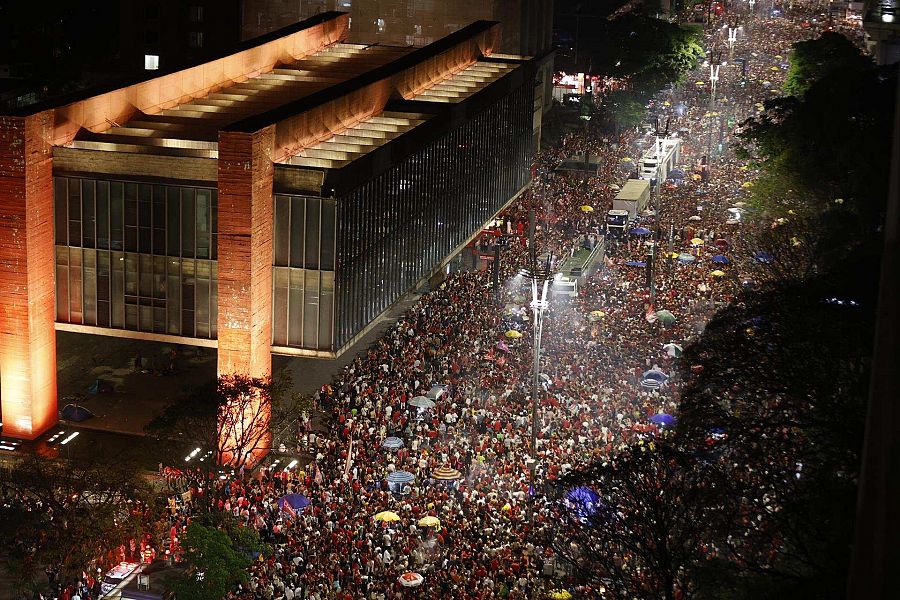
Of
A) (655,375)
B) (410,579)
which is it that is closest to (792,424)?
(410,579)

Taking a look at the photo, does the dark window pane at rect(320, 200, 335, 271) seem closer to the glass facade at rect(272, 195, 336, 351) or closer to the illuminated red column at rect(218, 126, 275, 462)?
the glass facade at rect(272, 195, 336, 351)

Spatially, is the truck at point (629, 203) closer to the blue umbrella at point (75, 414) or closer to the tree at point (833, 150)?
the tree at point (833, 150)

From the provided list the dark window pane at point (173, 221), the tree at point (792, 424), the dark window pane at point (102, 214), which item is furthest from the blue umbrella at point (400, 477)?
the dark window pane at point (102, 214)

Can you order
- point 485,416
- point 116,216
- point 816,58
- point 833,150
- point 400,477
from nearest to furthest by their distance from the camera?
point 400,477 < point 116,216 < point 485,416 < point 833,150 < point 816,58

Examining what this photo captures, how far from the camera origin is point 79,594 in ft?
106

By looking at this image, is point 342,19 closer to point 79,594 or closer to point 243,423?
point 243,423

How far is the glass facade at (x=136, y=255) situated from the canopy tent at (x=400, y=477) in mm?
9581

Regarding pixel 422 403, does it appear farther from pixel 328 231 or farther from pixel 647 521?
pixel 647 521

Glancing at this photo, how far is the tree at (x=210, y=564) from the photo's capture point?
103 ft

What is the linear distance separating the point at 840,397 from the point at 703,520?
3905 mm

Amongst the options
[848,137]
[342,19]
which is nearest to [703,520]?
[848,137]

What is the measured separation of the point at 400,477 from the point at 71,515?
977 centimetres

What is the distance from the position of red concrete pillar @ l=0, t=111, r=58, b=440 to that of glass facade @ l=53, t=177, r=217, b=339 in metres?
0.91

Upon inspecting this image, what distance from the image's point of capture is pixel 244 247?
4119 centimetres
